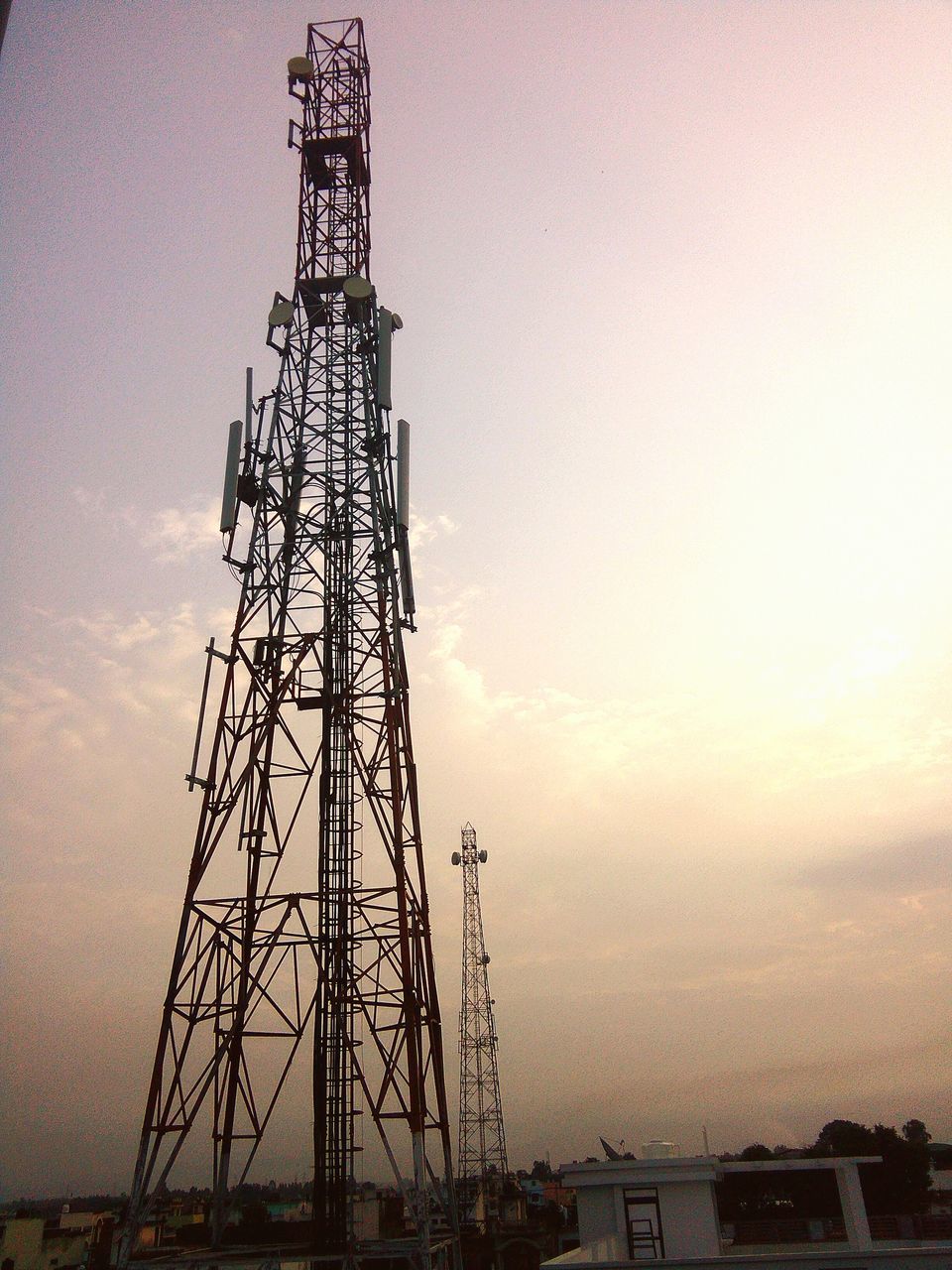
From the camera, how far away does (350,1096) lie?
56.6 feet

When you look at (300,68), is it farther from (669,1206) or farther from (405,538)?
(669,1206)

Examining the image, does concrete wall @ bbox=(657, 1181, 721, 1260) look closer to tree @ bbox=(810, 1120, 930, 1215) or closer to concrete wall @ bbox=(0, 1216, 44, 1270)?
concrete wall @ bbox=(0, 1216, 44, 1270)

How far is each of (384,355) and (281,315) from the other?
2.66m

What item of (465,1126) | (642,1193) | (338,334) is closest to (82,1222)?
(465,1126)

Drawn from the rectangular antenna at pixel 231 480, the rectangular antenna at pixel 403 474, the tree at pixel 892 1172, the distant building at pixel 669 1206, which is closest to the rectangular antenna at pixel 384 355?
the rectangular antenna at pixel 403 474

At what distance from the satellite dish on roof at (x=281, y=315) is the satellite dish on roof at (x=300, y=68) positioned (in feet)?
21.8

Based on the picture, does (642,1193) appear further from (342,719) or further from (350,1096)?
(342,719)

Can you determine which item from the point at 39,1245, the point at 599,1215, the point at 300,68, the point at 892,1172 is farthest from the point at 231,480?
the point at 892,1172

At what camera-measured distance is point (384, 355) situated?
21.7m

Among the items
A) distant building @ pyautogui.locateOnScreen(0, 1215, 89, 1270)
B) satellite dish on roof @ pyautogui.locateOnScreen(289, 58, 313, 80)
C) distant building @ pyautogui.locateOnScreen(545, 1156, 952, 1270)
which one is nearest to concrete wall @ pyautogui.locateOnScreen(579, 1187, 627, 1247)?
distant building @ pyautogui.locateOnScreen(545, 1156, 952, 1270)

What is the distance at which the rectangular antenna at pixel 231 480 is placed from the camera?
20.1 m

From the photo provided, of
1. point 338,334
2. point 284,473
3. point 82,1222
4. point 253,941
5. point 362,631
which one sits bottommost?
point 82,1222

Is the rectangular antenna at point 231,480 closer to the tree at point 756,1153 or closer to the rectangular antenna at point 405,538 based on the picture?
the rectangular antenna at point 405,538

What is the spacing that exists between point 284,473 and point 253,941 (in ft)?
33.3
